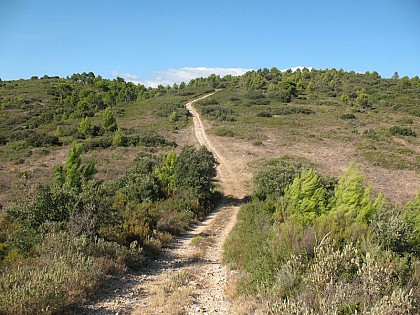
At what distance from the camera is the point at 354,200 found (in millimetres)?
8836

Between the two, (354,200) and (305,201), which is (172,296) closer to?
(305,201)

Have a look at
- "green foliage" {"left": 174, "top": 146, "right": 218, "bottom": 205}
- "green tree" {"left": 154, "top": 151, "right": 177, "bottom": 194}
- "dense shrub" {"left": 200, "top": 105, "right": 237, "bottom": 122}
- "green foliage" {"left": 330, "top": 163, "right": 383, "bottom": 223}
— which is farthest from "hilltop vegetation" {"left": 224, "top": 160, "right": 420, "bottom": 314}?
"dense shrub" {"left": 200, "top": 105, "right": 237, "bottom": 122}

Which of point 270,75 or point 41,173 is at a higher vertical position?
point 270,75

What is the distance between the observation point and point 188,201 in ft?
45.8

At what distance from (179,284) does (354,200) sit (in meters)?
4.93

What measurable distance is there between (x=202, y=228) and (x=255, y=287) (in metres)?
6.31

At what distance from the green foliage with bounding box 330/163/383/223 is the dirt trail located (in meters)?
3.43

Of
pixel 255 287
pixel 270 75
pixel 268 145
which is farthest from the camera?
pixel 270 75

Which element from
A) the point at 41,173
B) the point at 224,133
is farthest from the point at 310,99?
the point at 41,173

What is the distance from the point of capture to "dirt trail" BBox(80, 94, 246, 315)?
19.7ft

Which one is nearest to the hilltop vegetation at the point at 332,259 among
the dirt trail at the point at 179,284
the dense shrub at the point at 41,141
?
the dirt trail at the point at 179,284

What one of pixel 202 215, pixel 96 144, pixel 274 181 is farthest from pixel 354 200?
pixel 96 144

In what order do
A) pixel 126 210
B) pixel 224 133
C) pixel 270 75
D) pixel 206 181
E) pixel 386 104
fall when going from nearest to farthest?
pixel 126 210
pixel 206 181
pixel 224 133
pixel 386 104
pixel 270 75

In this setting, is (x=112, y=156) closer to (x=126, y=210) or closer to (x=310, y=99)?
(x=126, y=210)
